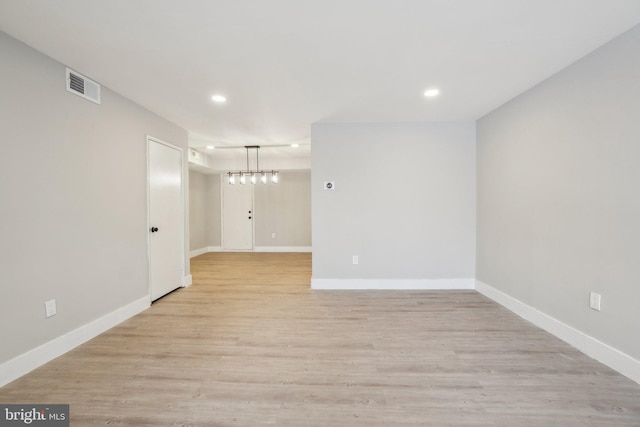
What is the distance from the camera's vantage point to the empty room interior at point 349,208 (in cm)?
160

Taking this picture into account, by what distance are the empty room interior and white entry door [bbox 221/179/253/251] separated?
3.47 m

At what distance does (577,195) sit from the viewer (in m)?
2.13

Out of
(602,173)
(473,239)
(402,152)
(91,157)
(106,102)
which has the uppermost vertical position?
(106,102)

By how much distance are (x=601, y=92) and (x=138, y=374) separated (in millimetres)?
4233

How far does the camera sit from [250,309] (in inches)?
119

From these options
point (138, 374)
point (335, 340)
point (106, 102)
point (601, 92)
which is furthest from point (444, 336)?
point (106, 102)

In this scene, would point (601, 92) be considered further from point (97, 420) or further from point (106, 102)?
point (106, 102)

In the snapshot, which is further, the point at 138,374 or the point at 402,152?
the point at 402,152

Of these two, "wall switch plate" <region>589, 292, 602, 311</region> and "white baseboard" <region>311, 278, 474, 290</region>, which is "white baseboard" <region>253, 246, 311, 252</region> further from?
"wall switch plate" <region>589, 292, 602, 311</region>

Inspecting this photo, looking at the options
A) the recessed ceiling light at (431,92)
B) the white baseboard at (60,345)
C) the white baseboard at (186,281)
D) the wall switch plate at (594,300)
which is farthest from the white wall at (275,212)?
the wall switch plate at (594,300)

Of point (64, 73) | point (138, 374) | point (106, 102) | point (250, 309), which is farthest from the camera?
point (250, 309)

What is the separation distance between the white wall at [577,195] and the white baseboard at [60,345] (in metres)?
4.47

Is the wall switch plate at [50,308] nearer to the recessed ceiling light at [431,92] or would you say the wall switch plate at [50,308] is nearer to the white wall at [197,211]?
the recessed ceiling light at [431,92]

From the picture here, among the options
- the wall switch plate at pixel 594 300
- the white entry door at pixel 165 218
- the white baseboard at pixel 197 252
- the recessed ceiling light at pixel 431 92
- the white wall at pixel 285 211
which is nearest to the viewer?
the wall switch plate at pixel 594 300
